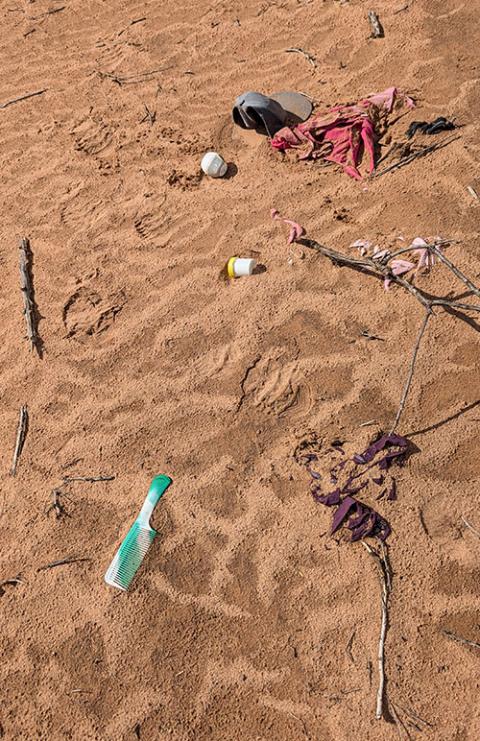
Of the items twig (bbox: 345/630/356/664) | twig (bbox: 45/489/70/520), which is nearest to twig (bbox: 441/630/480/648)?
twig (bbox: 345/630/356/664)

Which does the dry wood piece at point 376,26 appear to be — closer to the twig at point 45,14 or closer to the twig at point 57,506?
the twig at point 45,14

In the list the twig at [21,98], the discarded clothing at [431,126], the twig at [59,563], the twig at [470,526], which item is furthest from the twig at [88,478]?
the twig at [21,98]

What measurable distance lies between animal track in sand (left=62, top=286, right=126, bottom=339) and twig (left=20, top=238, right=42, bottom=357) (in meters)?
0.16

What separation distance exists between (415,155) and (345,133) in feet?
1.44

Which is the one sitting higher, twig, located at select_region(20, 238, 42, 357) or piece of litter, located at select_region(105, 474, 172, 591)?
twig, located at select_region(20, 238, 42, 357)

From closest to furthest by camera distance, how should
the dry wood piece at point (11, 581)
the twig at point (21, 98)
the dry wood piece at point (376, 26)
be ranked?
the dry wood piece at point (11, 581) < the dry wood piece at point (376, 26) < the twig at point (21, 98)

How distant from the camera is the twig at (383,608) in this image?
234 centimetres

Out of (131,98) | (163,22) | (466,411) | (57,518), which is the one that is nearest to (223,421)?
(57,518)

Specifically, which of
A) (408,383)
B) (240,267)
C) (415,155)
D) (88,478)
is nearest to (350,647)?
(408,383)

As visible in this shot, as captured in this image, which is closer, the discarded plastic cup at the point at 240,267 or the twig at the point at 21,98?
the discarded plastic cup at the point at 240,267

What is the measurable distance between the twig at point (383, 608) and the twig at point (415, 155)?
212 cm

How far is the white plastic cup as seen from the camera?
3875 millimetres

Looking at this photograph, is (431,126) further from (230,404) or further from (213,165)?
(230,404)

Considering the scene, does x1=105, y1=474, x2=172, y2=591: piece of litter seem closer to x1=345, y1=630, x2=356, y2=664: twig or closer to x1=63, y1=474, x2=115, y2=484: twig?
x1=63, y1=474, x2=115, y2=484: twig
